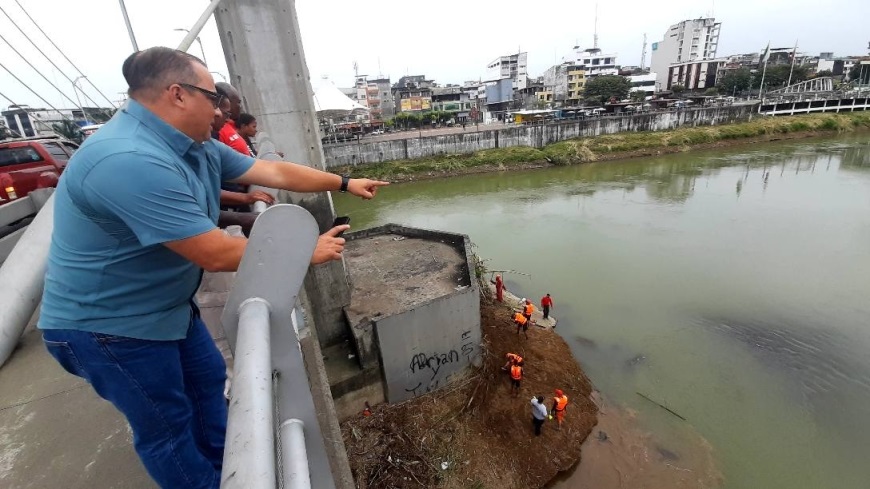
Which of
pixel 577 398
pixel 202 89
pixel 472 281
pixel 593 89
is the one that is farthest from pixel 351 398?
pixel 593 89

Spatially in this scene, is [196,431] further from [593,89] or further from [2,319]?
[593,89]

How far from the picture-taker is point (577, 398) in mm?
6371

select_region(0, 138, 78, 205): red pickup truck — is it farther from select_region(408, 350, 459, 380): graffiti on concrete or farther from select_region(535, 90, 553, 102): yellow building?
select_region(535, 90, 553, 102): yellow building

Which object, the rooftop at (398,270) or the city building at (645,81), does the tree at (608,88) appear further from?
the rooftop at (398,270)

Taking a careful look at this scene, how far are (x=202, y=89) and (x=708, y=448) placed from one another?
726cm

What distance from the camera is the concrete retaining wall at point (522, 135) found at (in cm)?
2367

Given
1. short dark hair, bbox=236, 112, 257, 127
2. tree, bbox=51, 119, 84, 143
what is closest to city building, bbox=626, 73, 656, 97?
tree, bbox=51, 119, 84, 143

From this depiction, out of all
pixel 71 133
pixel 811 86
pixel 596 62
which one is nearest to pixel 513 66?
pixel 596 62

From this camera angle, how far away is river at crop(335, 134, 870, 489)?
6059 mm

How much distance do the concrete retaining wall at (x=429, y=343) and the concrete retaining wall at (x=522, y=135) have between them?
689 inches

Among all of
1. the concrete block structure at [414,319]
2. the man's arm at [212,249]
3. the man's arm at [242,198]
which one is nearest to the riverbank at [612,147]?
the concrete block structure at [414,319]

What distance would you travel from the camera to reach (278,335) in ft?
2.37

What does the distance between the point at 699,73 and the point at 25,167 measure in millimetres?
58591

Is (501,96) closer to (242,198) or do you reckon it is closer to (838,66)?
(838,66)
